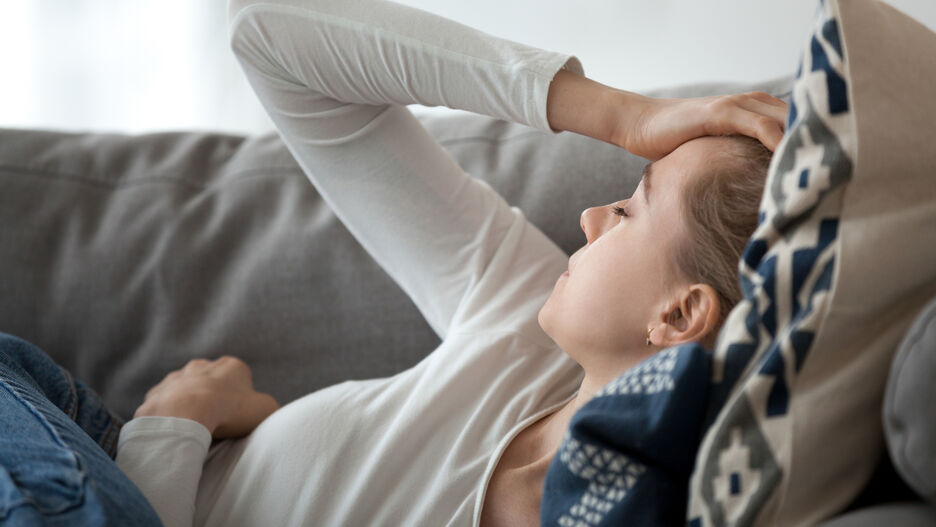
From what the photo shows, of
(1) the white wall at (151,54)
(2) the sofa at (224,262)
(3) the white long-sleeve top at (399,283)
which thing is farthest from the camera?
(1) the white wall at (151,54)

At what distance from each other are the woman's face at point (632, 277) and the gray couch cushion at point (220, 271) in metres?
0.34

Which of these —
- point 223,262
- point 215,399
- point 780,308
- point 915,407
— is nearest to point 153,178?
point 223,262

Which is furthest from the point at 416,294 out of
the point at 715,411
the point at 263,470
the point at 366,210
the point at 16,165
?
the point at 16,165

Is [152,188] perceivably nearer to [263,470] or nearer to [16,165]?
[16,165]

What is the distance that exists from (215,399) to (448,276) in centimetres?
36

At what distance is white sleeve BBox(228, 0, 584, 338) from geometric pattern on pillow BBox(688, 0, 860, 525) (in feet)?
1.10

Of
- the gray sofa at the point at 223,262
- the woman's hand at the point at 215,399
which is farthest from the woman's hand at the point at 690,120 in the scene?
the woman's hand at the point at 215,399

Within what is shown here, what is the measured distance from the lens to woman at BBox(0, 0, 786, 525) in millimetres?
847

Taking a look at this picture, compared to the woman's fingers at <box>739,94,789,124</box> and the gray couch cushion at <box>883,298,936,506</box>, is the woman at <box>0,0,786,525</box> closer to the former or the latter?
the woman's fingers at <box>739,94,789,124</box>

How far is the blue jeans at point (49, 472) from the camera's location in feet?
2.13

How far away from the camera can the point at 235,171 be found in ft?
4.60

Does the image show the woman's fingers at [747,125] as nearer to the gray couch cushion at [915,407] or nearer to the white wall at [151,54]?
the gray couch cushion at [915,407]

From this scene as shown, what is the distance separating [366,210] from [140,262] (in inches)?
17.8

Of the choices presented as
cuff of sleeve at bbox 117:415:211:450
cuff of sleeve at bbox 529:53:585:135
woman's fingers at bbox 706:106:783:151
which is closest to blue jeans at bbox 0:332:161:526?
cuff of sleeve at bbox 117:415:211:450
